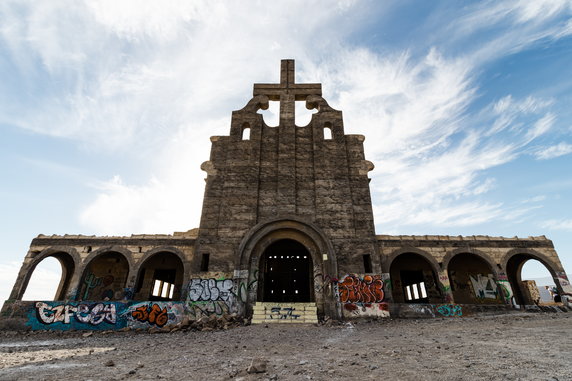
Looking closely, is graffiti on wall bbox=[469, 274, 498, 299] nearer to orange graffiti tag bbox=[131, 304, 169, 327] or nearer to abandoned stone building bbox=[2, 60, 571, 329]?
abandoned stone building bbox=[2, 60, 571, 329]

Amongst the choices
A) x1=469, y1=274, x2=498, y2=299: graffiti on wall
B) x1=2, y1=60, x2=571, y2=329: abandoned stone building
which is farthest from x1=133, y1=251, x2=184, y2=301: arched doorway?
x1=469, y1=274, x2=498, y2=299: graffiti on wall

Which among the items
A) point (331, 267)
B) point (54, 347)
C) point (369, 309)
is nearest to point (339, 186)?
point (331, 267)

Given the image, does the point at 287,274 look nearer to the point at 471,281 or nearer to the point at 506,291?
the point at 471,281

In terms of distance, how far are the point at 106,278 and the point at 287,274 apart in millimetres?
12059

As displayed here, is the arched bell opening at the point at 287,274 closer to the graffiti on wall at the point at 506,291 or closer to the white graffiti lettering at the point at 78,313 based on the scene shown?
the white graffiti lettering at the point at 78,313

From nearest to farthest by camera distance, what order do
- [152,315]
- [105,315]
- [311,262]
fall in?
[152,315], [105,315], [311,262]

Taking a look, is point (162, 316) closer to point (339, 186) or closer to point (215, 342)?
point (215, 342)

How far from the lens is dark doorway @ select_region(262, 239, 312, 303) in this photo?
1822 cm

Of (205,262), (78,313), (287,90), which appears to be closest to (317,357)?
(205,262)

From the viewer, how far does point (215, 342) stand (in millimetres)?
8773

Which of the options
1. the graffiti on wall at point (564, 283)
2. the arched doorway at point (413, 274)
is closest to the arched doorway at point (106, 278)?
the arched doorway at point (413, 274)

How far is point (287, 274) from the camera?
773 inches

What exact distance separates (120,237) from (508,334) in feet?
59.0

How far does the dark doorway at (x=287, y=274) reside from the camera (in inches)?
717
